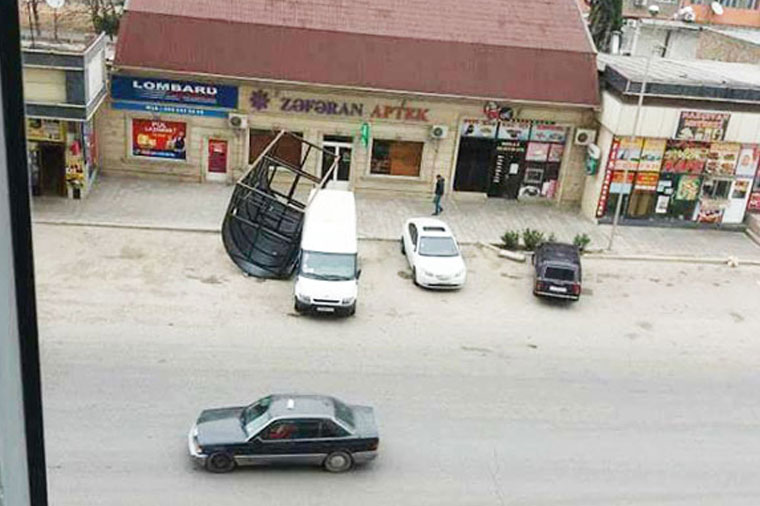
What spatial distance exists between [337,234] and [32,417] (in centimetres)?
1771

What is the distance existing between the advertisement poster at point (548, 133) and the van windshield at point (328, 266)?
9.65 metres

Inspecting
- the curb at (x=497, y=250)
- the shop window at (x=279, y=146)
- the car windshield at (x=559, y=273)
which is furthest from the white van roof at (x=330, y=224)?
the car windshield at (x=559, y=273)

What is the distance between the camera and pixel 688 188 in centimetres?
2655

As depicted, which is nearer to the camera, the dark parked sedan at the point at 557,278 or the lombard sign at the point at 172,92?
the dark parked sedan at the point at 557,278

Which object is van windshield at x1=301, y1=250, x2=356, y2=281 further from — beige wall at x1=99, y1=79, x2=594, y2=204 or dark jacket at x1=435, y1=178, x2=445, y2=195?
beige wall at x1=99, y1=79, x2=594, y2=204

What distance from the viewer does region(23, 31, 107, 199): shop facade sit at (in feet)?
71.5

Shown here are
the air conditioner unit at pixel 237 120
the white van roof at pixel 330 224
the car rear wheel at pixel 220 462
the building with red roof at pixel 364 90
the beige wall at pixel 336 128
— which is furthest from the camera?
the beige wall at pixel 336 128

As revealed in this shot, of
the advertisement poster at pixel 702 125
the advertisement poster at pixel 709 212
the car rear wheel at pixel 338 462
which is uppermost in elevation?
the advertisement poster at pixel 702 125

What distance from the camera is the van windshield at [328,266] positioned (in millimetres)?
19219

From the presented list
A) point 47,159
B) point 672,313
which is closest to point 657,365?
point 672,313

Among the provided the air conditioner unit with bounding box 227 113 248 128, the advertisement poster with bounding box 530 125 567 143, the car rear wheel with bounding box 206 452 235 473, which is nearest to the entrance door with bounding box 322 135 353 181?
the air conditioner unit with bounding box 227 113 248 128

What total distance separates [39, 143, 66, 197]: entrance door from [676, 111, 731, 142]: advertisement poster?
58.6ft

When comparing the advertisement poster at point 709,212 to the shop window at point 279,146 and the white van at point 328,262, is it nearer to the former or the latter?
the white van at point 328,262

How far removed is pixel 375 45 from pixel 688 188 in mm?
10680
